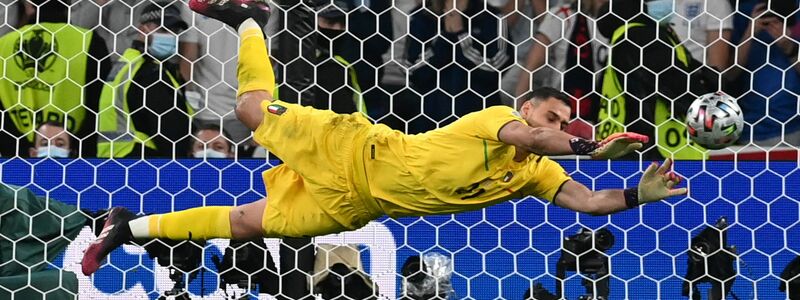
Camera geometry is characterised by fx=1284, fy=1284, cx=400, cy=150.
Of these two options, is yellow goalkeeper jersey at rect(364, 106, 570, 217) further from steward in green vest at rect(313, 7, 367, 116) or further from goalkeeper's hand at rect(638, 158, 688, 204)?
steward in green vest at rect(313, 7, 367, 116)

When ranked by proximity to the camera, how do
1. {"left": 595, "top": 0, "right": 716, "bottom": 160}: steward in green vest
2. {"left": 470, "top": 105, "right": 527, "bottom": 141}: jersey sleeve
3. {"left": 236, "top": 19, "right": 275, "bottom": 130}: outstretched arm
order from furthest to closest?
{"left": 595, "top": 0, "right": 716, "bottom": 160}: steward in green vest, {"left": 236, "top": 19, "right": 275, "bottom": 130}: outstretched arm, {"left": 470, "top": 105, "right": 527, "bottom": 141}: jersey sleeve

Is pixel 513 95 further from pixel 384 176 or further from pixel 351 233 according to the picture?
pixel 384 176

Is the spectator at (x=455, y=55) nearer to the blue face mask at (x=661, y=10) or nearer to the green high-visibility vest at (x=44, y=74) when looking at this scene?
the blue face mask at (x=661, y=10)

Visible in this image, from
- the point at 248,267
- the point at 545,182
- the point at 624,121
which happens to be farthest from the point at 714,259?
the point at 248,267

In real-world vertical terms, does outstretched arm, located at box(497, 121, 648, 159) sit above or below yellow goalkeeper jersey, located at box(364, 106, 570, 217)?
above

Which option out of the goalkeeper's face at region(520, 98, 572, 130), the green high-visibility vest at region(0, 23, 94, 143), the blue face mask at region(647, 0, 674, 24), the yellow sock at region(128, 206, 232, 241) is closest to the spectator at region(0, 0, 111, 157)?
the green high-visibility vest at region(0, 23, 94, 143)

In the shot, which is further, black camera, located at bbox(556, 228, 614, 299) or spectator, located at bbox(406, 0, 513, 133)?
spectator, located at bbox(406, 0, 513, 133)

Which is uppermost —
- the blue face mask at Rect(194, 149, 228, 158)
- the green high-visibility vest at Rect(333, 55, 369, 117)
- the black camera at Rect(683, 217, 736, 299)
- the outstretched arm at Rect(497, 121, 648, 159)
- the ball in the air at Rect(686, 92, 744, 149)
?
the outstretched arm at Rect(497, 121, 648, 159)

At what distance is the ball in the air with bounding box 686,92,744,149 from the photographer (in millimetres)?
3604

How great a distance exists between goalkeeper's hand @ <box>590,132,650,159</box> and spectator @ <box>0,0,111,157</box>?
2.04 m

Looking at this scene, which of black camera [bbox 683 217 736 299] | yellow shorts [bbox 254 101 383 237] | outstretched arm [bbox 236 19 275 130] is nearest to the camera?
yellow shorts [bbox 254 101 383 237]

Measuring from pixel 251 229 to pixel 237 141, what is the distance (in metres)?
0.79

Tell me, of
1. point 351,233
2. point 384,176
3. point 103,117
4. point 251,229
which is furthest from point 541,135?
point 103,117

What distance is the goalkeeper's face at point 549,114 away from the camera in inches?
141
